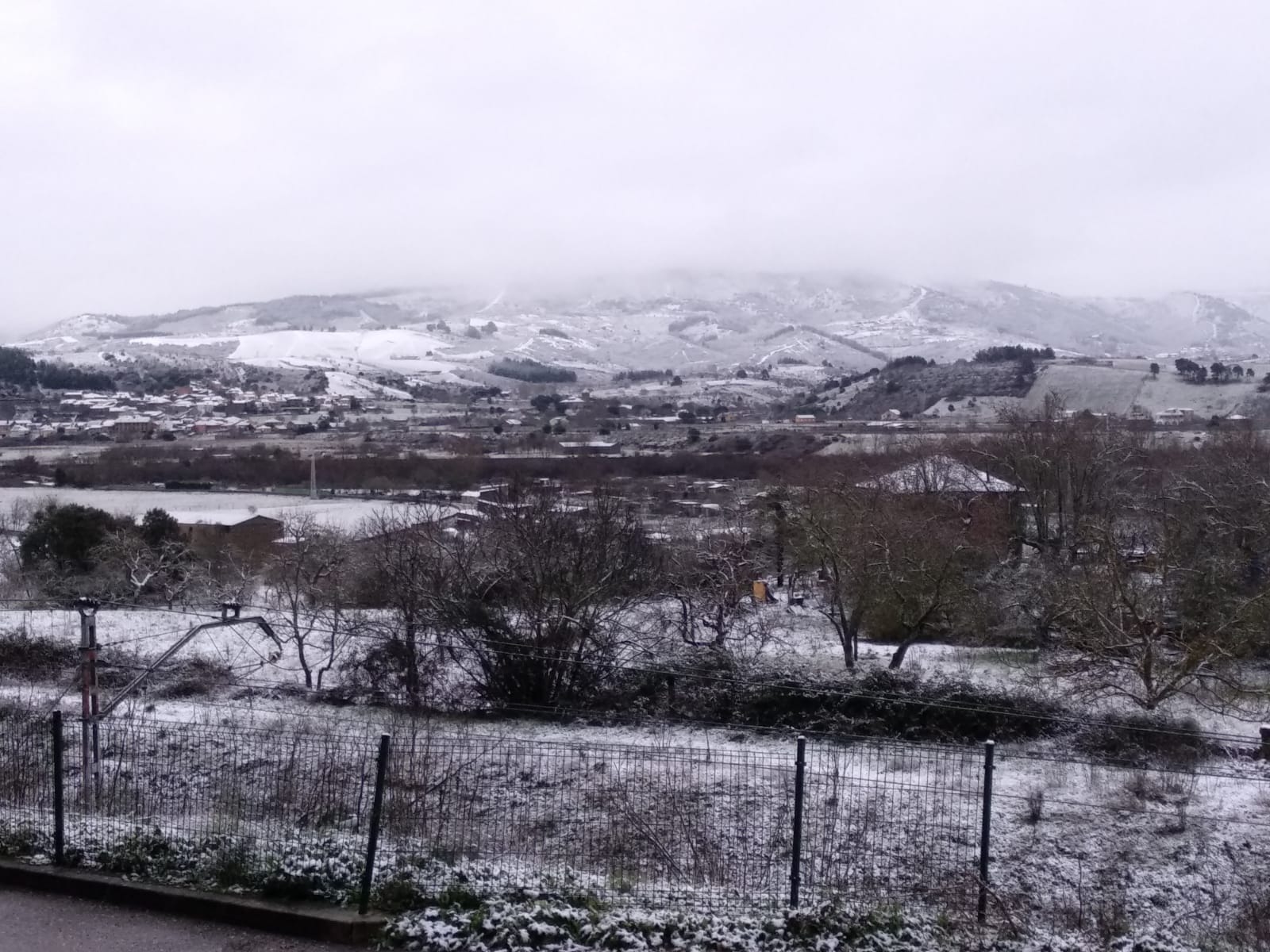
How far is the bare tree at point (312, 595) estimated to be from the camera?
1866cm

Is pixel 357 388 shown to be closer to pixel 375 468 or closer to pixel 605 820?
pixel 375 468

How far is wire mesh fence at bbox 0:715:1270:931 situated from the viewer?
236 inches

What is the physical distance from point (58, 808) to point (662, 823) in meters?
4.64

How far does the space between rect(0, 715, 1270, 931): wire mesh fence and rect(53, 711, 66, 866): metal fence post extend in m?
0.04

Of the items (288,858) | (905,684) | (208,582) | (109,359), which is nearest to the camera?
(288,858)

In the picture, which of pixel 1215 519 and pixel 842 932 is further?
pixel 1215 519

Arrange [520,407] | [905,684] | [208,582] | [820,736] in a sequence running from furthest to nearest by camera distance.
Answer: [520,407] → [208,582] → [905,684] → [820,736]

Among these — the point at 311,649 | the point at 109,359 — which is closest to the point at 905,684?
the point at 311,649

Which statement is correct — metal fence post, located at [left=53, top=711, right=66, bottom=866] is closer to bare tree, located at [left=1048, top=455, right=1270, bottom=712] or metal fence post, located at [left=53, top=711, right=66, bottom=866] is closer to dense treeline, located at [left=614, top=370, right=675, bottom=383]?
bare tree, located at [left=1048, top=455, right=1270, bottom=712]

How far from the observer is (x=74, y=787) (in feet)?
27.9

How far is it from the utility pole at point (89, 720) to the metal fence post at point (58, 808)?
1.65 meters

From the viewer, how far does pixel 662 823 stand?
891 cm

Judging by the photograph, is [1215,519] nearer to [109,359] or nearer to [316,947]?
[316,947]

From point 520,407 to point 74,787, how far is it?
8741cm
